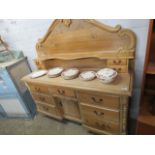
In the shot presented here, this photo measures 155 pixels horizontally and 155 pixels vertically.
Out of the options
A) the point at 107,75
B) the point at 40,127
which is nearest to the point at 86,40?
the point at 107,75

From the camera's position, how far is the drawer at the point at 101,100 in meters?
0.98

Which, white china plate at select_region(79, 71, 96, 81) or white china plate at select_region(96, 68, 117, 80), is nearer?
white china plate at select_region(96, 68, 117, 80)

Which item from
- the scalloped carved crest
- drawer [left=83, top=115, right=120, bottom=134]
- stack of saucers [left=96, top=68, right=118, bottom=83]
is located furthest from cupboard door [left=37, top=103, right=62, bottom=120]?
stack of saucers [left=96, top=68, right=118, bottom=83]

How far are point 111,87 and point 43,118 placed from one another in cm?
136

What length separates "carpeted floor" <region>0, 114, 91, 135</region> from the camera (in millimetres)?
1590

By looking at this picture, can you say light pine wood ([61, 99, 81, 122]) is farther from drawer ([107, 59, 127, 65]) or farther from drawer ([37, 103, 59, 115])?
drawer ([107, 59, 127, 65])

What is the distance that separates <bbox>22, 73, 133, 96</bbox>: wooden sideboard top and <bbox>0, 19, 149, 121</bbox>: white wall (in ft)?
0.87

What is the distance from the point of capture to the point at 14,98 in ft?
5.68

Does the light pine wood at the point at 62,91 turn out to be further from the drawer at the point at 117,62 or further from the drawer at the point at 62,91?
the drawer at the point at 117,62

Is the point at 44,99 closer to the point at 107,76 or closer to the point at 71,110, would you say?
the point at 71,110

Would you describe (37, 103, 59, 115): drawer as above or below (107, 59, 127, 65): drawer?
below

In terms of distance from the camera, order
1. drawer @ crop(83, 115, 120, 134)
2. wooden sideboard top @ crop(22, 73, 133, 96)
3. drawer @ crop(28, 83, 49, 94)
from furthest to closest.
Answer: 1. drawer @ crop(28, 83, 49, 94)
2. drawer @ crop(83, 115, 120, 134)
3. wooden sideboard top @ crop(22, 73, 133, 96)

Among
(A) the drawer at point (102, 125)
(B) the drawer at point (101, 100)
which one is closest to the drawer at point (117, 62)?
(B) the drawer at point (101, 100)
